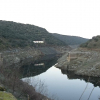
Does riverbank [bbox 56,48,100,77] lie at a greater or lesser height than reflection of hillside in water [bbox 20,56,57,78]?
greater

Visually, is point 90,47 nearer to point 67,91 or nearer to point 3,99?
point 67,91

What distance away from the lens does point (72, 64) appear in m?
33.6

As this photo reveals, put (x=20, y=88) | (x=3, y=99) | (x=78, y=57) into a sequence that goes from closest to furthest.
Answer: (x=3, y=99)
(x=20, y=88)
(x=78, y=57)

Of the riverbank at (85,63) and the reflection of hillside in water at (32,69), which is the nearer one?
the reflection of hillside in water at (32,69)

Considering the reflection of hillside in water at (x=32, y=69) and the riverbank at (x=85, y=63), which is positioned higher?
the riverbank at (x=85, y=63)

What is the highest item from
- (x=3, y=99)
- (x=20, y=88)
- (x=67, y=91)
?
(x=3, y=99)

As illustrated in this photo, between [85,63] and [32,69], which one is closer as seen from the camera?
[85,63]

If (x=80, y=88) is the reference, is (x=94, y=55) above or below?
above

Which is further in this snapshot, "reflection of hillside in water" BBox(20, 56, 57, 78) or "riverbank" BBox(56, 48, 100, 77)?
"riverbank" BBox(56, 48, 100, 77)

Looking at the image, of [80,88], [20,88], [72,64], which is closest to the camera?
[20,88]

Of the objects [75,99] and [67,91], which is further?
[67,91]

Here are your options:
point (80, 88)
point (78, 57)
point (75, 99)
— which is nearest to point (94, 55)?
point (78, 57)

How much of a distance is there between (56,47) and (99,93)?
3079 inches

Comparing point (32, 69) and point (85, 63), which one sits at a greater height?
point (85, 63)
